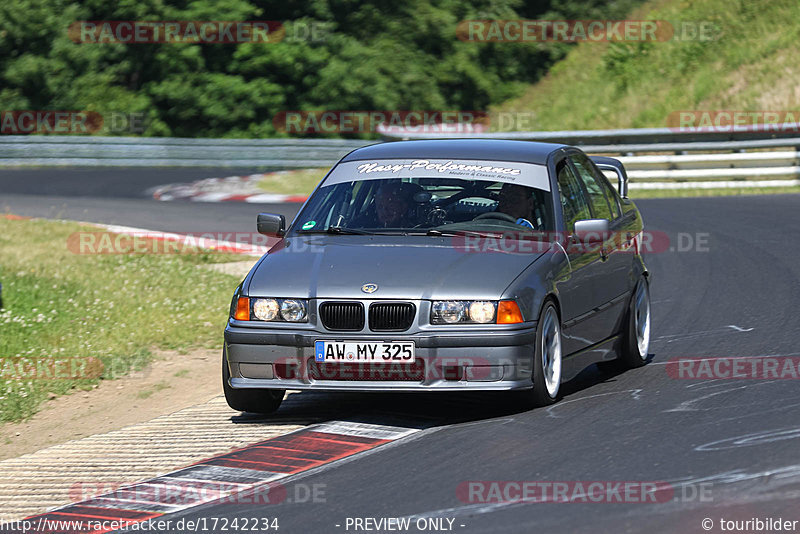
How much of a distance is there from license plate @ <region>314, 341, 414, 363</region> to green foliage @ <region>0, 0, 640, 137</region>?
30.5 meters

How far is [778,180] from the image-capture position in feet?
72.5

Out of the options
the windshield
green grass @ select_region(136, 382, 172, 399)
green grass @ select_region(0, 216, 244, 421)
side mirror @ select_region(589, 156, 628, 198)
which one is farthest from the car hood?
green grass @ select_region(0, 216, 244, 421)

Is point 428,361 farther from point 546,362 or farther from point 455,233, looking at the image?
point 455,233

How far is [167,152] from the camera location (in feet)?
105

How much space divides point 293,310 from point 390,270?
0.58 m

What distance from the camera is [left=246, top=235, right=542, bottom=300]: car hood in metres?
7.04

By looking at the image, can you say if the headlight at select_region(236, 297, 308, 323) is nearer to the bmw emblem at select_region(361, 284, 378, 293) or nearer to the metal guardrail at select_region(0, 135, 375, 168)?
the bmw emblem at select_region(361, 284, 378, 293)

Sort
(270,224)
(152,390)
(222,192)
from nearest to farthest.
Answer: (270,224) → (152,390) → (222,192)

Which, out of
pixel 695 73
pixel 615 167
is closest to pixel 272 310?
pixel 615 167

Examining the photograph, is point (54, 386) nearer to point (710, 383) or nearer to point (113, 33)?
point (710, 383)

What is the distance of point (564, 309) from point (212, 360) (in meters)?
3.71

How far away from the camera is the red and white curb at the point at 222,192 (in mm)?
24406

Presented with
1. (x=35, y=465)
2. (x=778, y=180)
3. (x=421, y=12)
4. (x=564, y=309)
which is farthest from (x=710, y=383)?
(x=421, y=12)

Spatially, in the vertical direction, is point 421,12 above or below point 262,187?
above
